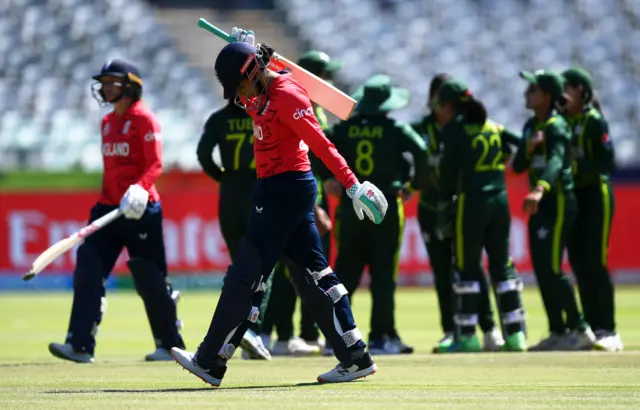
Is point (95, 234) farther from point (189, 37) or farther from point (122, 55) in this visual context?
point (189, 37)

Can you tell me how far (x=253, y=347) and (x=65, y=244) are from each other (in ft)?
5.77

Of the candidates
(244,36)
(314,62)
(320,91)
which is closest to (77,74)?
(314,62)

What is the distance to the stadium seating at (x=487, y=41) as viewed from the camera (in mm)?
28719

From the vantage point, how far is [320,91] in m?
8.80

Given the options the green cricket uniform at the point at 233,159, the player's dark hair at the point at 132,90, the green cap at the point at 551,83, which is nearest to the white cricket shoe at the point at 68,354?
the green cricket uniform at the point at 233,159

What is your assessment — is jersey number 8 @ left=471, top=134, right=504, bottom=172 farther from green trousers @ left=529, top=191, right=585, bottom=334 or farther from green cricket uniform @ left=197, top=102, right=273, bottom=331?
green cricket uniform @ left=197, top=102, right=273, bottom=331

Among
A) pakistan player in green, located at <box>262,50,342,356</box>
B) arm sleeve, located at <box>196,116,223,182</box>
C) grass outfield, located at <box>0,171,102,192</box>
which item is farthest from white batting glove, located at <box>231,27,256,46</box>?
grass outfield, located at <box>0,171,102,192</box>

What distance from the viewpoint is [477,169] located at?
11.7 meters

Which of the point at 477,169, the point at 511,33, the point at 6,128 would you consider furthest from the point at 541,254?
the point at 511,33

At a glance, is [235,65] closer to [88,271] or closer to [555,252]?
[88,271]

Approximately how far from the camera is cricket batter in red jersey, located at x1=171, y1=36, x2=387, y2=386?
7.91 meters

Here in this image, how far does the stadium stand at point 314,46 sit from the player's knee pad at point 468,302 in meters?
13.2

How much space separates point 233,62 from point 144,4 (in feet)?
75.5

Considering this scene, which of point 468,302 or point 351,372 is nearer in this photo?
point 351,372
